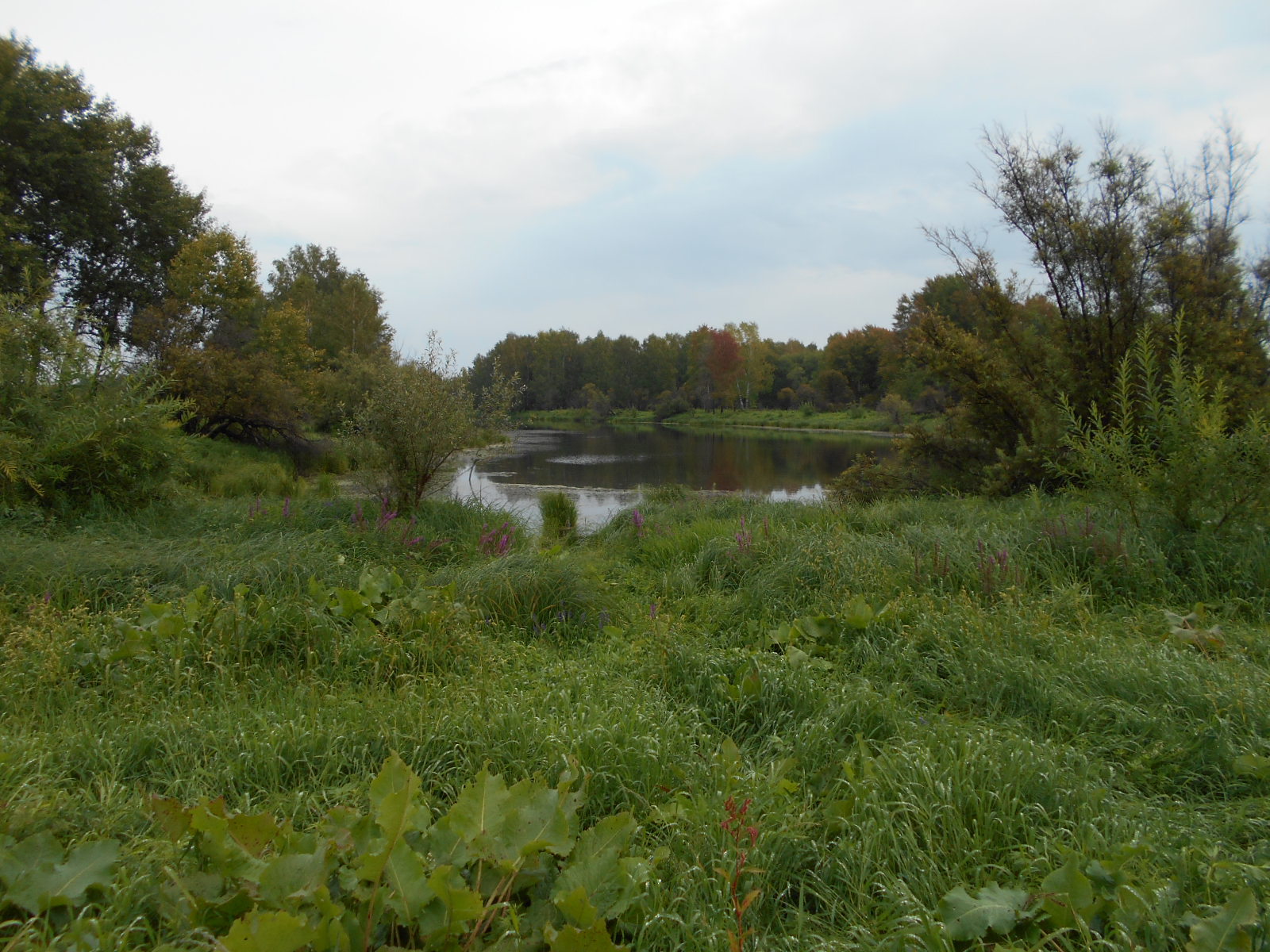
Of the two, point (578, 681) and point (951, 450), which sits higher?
point (951, 450)

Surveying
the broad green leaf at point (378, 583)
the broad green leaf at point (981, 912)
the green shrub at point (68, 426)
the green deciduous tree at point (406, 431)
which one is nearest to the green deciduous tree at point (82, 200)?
the green shrub at point (68, 426)

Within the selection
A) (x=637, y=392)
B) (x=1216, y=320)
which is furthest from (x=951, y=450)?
(x=637, y=392)

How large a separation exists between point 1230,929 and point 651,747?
162 cm

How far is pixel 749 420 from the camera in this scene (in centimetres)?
5741

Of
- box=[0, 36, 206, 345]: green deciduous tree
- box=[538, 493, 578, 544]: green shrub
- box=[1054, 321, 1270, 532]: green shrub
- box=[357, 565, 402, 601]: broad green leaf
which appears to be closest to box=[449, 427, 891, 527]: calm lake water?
box=[538, 493, 578, 544]: green shrub

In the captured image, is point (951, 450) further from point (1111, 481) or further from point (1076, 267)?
point (1111, 481)

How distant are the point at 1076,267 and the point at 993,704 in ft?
28.7

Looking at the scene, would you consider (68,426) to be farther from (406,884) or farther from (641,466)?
(641,466)

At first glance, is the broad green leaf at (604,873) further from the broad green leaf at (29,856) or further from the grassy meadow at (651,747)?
the broad green leaf at (29,856)

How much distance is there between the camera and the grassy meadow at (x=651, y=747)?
169 centimetres

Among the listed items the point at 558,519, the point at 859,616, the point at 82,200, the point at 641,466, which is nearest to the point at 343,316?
the point at 82,200

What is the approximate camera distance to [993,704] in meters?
3.15

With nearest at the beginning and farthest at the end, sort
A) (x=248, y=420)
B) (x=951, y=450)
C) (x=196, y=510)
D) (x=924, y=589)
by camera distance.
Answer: (x=924, y=589), (x=196, y=510), (x=951, y=450), (x=248, y=420)

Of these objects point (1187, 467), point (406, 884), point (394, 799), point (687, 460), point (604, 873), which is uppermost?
point (1187, 467)
